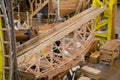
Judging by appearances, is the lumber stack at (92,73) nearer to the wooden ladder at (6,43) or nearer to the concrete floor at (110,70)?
the concrete floor at (110,70)

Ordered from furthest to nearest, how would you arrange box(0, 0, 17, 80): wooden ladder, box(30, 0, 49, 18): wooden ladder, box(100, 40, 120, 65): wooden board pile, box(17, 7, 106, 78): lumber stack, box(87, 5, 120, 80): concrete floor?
box(30, 0, 49, 18): wooden ladder < box(100, 40, 120, 65): wooden board pile < box(87, 5, 120, 80): concrete floor < box(17, 7, 106, 78): lumber stack < box(0, 0, 17, 80): wooden ladder

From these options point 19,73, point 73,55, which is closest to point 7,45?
point 19,73

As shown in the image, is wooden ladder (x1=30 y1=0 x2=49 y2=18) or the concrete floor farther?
wooden ladder (x1=30 y1=0 x2=49 y2=18)

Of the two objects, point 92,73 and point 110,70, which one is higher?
point 92,73

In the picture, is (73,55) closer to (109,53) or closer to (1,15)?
(109,53)

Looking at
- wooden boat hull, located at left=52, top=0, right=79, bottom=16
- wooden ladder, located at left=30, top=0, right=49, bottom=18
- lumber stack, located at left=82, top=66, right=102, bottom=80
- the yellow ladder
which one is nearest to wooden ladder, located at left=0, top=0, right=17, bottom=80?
lumber stack, located at left=82, top=66, right=102, bottom=80

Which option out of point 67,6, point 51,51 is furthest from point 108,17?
point 51,51

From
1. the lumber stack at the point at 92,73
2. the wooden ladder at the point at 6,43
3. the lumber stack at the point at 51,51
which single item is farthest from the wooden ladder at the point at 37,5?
the wooden ladder at the point at 6,43

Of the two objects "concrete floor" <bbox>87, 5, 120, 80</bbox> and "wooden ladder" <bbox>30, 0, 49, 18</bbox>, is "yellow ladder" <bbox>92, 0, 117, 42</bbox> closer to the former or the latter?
"concrete floor" <bbox>87, 5, 120, 80</bbox>

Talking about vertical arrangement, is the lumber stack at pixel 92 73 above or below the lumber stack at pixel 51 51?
below

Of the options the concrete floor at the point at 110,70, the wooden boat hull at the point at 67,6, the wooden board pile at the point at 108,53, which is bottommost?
the concrete floor at the point at 110,70

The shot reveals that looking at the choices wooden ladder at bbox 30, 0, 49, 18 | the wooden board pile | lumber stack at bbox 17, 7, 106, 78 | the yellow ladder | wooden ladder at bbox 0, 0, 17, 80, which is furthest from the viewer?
wooden ladder at bbox 30, 0, 49, 18

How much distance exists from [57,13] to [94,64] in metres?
5.66

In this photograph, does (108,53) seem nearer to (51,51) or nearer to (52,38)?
(51,51)
